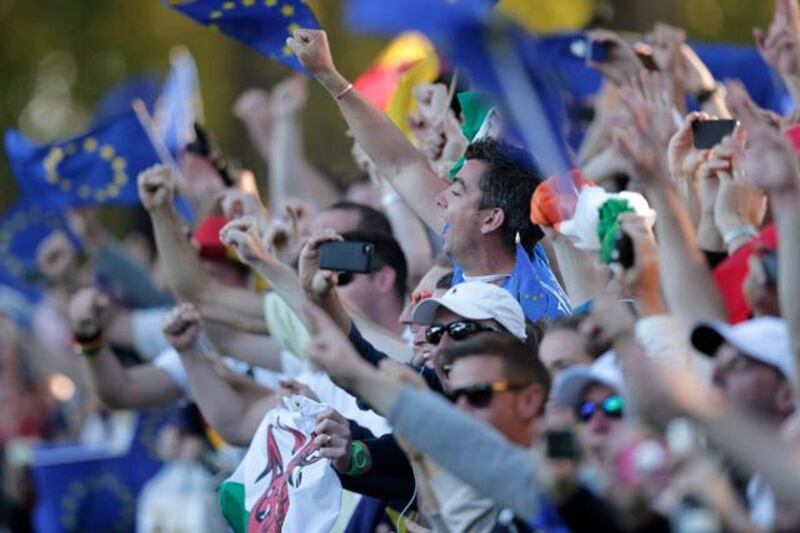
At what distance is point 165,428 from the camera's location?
11539 millimetres

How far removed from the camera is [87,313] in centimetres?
962

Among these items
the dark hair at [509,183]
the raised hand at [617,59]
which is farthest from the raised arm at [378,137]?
the raised hand at [617,59]

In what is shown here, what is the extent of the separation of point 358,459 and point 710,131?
1707 millimetres

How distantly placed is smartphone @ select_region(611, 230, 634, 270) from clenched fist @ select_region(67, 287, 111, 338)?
14.6 ft

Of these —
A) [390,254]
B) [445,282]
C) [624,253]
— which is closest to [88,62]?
[390,254]

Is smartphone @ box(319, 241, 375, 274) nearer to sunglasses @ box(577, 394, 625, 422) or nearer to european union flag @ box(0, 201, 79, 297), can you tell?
sunglasses @ box(577, 394, 625, 422)

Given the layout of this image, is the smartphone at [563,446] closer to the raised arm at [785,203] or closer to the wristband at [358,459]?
the raised arm at [785,203]

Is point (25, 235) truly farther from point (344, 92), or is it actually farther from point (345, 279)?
point (344, 92)

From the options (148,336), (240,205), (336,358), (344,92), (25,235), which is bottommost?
(25,235)

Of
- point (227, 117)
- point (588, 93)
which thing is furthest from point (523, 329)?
point (227, 117)

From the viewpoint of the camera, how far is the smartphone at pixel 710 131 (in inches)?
284

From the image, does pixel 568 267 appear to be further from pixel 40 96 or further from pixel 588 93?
pixel 40 96

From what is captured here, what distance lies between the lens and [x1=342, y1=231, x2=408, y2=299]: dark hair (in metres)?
8.42

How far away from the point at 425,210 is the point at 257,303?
164 cm
